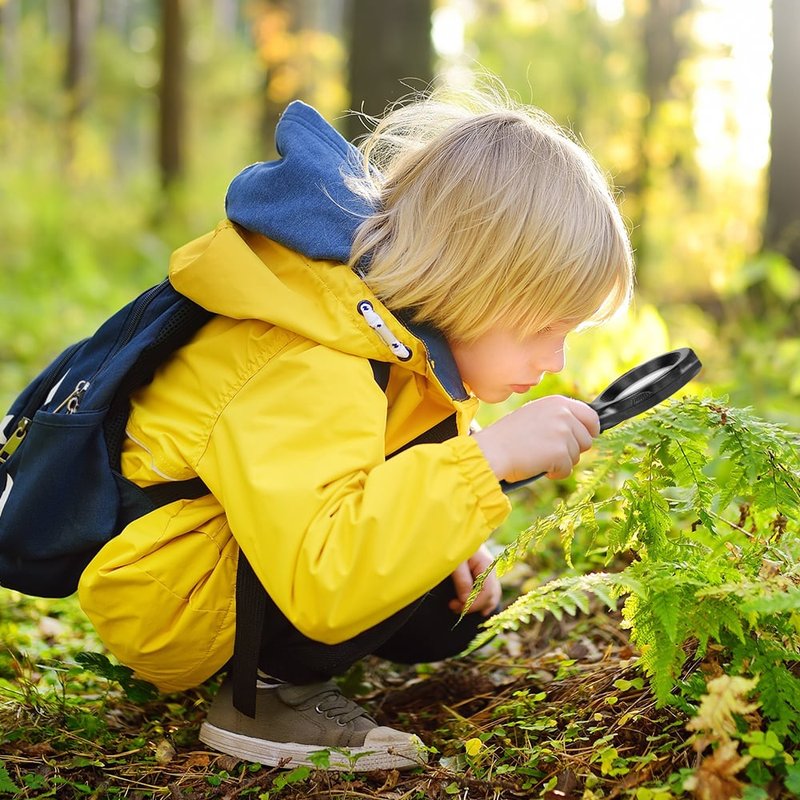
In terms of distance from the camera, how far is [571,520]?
1958 millimetres

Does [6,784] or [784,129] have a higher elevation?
[784,129]

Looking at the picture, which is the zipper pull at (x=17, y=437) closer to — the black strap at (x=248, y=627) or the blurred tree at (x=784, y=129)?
the black strap at (x=248, y=627)

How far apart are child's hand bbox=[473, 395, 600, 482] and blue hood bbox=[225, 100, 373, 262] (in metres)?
0.52

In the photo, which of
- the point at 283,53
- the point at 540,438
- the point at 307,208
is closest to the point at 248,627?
the point at 540,438

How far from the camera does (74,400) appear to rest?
2.16 meters

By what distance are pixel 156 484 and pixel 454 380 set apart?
28.2 inches

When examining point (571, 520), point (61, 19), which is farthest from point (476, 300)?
point (61, 19)

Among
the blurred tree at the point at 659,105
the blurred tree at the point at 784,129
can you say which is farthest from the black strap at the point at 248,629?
the blurred tree at the point at 659,105

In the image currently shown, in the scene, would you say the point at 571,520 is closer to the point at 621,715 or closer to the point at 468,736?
the point at 621,715

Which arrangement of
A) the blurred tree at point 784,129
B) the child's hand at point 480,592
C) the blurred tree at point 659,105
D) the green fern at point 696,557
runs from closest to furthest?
1. the green fern at point 696,557
2. the child's hand at point 480,592
3. the blurred tree at point 784,129
4. the blurred tree at point 659,105

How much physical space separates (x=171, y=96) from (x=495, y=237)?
13.9 m

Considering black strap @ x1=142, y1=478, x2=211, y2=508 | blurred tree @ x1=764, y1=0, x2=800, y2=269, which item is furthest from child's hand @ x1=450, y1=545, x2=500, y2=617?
blurred tree @ x1=764, y1=0, x2=800, y2=269

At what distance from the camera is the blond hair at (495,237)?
211 centimetres

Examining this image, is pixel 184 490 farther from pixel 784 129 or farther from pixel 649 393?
pixel 784 129
